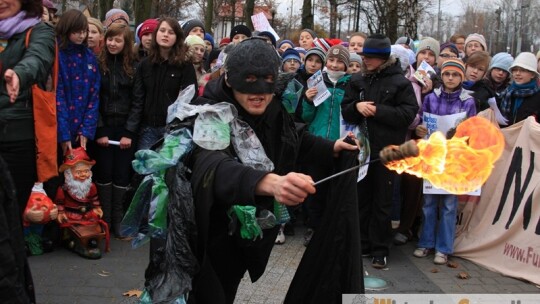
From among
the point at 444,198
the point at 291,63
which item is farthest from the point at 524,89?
the point at 291,63

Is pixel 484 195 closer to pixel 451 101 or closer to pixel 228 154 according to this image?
pixel 451 101

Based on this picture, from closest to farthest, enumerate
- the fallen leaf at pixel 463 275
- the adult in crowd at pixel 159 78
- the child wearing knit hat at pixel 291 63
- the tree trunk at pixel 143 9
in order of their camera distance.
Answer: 1. the fallen leaf at pixel 463 275
2. the adult in crowd at pixel 159 78
3. the child wearing knit hat at pixel 291 63
4. the tree trunk at pixel 143 9

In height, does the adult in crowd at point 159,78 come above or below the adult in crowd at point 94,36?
below

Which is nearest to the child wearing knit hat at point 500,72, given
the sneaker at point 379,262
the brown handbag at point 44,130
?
the sneaker at point 379,262

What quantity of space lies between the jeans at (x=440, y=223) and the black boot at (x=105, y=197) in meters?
3.41

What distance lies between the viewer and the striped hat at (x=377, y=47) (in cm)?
552

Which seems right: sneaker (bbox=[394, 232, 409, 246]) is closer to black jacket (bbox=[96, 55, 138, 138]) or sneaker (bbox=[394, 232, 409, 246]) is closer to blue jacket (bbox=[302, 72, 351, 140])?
blue jacket (bbox=[302, 72, 351, 140])

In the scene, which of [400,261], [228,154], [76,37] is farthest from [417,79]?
[228,154]

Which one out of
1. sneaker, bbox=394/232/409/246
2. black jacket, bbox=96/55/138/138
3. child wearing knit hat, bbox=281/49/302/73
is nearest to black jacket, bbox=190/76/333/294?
black jacket, bbox=96/55/138/138

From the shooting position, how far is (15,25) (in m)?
3.41

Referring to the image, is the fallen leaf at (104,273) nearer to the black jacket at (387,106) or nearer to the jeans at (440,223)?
the black jacket at (387,106)

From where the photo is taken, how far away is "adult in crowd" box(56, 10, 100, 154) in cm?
531

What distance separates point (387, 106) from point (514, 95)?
1.67m

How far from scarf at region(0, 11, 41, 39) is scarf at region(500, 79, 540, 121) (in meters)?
4.97
